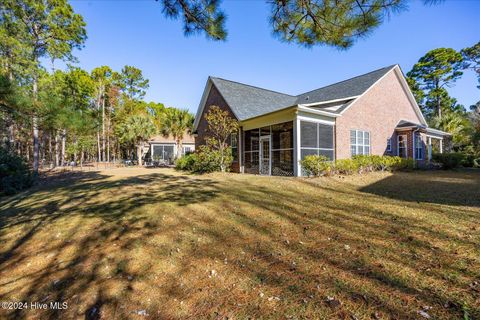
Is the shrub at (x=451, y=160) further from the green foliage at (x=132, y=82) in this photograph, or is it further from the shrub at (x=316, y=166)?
the green foliage at (x=132, y=82)

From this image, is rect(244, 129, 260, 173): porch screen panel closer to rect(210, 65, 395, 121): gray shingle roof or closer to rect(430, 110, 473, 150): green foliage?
rect(210, 65, 395, 121): gray shingle roof

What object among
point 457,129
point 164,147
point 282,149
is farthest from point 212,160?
point 457,129

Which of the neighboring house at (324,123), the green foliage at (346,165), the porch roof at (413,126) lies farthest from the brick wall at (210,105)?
the porch roof at (413,126)

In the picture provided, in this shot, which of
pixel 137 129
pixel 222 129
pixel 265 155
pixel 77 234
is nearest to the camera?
pixel 77 234

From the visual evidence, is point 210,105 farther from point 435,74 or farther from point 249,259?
point 435,74

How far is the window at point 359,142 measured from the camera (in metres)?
13.6

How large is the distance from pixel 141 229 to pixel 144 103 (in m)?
43.3

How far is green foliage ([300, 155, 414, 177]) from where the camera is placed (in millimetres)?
10289

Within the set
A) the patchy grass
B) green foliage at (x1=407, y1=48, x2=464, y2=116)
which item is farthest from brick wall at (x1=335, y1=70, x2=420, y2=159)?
green foliage at (x1=407, y1=48, x2=464, y2=116)

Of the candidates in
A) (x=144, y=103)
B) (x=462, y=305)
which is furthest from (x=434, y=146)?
(x=144, y=103)

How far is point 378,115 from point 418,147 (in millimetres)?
4495

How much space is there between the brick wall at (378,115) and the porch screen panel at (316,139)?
1.65 feet

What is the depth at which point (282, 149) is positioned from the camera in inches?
487

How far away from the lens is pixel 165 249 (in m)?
3.55
